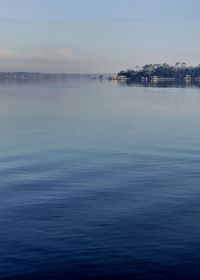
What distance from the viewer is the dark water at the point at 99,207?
2395 cm

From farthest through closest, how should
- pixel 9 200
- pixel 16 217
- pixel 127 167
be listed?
1. pixel 127 167
2. pixel 9 200
3. pixel 16 217

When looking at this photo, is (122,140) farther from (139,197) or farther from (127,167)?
(139,197)

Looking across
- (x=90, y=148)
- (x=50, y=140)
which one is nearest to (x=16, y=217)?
(x=90, y=148)

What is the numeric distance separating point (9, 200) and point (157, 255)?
49.5 ft

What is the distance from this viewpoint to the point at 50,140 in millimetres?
66812

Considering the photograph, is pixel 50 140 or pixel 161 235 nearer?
pixel 161 235

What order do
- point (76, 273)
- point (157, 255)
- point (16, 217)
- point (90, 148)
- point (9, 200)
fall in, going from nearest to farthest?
1. point (76, 273)
2. point (157, 255)
3. point (16, 217)
4. point (9, 200)
5. point (90, 148)

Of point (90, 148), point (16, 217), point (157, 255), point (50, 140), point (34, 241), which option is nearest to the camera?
point (157, 255)

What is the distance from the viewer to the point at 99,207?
110 feet

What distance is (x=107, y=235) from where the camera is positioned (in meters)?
27.9

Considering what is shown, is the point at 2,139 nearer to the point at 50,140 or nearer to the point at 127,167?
the point at 50,140

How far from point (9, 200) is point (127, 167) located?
16.1 m

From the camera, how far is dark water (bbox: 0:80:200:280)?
78.6 ft

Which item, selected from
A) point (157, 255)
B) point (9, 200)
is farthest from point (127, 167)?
point (157, 255)
